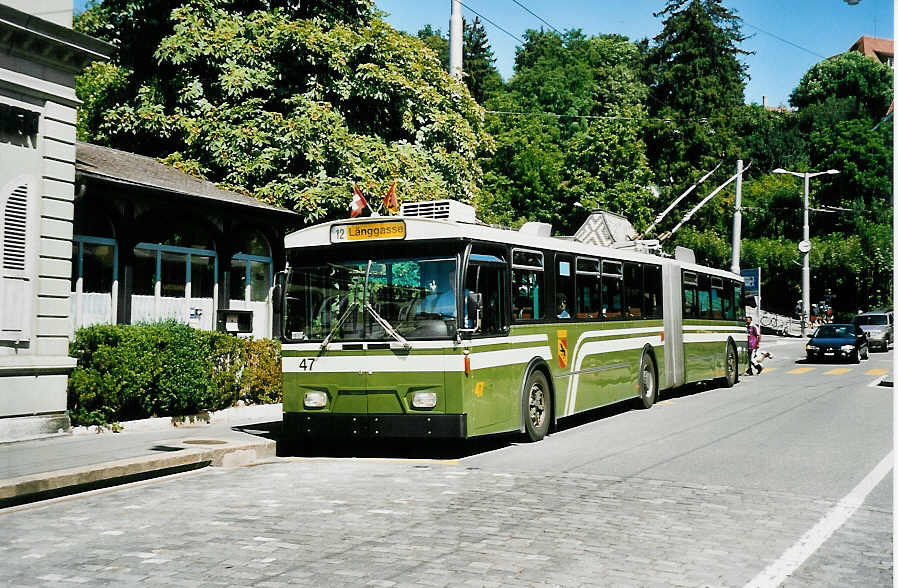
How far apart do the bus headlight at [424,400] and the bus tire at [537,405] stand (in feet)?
6.29

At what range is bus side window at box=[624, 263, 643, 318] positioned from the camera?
16.3m

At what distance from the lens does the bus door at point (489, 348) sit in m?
10.8

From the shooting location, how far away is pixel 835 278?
6506 cm

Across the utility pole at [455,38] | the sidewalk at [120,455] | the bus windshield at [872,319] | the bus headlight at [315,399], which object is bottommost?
the sidewalk at [120,455]

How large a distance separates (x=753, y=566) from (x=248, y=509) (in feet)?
14.3

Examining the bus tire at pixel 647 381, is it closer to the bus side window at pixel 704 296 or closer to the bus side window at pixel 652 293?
the bus side window at pixel 652 293

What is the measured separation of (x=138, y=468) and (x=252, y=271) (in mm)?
9363

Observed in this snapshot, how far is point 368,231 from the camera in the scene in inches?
439

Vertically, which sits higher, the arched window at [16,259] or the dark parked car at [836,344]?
the arched window at [16,259]

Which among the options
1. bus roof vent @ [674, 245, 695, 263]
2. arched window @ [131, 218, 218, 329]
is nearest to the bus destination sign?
arched window @ [131, 218, 218, 329]

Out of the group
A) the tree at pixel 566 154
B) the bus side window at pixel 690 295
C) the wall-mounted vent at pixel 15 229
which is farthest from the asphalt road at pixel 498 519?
the tree at pixel 566 154

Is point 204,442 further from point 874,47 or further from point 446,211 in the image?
point 874,47

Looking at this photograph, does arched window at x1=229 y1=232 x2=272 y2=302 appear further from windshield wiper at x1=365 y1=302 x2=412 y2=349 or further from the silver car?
the silver car

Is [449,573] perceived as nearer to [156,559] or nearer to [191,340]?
[156,559]
